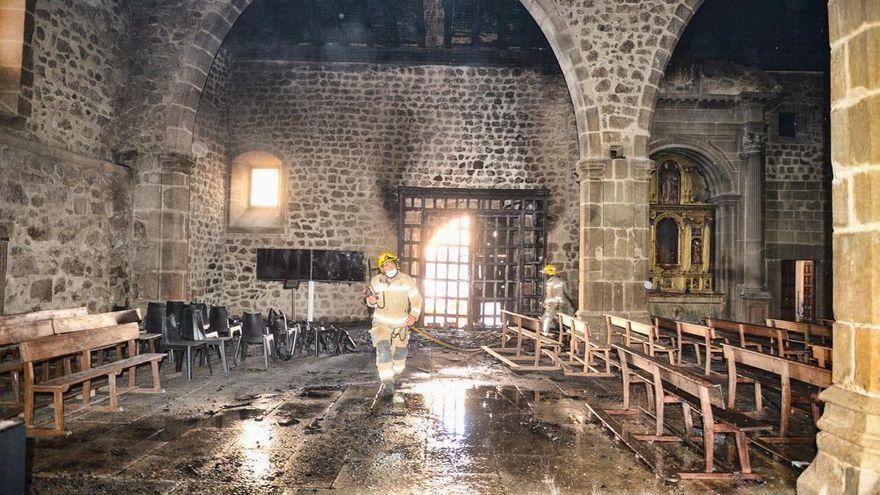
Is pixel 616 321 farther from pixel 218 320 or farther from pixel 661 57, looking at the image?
pixel 218 320

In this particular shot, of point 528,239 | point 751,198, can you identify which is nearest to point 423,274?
point 528,239

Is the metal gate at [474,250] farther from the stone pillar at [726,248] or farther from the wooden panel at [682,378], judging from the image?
the wooden panel at [682,378]

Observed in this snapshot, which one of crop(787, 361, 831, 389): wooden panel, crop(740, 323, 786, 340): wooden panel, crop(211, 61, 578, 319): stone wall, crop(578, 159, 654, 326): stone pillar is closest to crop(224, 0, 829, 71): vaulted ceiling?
crop(211, 61, 578, 319): stone wall

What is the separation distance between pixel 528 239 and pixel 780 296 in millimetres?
5876

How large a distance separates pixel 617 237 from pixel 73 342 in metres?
6.51

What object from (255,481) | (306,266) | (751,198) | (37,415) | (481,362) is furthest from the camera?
(751,198)

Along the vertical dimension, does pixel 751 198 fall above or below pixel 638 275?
above

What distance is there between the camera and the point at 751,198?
11.5 m

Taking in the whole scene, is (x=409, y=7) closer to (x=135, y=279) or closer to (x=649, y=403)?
(x=135, y=279)

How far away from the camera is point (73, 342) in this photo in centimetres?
460

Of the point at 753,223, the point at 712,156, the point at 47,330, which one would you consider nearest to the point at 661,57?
the point at 712,156

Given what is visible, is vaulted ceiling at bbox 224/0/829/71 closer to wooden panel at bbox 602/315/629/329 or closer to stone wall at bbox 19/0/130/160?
stone wall at bbox 19/0/130/160

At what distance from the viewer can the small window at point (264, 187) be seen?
1206cm

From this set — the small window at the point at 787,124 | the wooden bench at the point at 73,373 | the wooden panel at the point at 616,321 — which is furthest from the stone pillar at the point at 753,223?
the wooden bench at the point at 73,373
